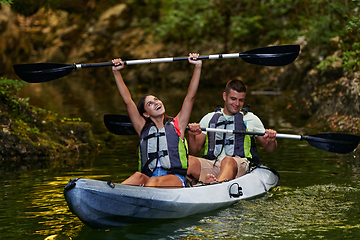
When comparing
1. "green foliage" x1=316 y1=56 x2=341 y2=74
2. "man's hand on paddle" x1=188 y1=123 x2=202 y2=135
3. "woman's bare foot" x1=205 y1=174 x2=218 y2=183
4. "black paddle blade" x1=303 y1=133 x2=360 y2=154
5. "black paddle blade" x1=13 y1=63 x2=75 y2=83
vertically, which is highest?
"green foliage" x1=316 y1=56 x2=341 y2=74

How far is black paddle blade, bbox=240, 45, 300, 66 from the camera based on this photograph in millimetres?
5934

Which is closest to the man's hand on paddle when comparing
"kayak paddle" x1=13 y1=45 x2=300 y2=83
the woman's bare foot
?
the woman's bare foot

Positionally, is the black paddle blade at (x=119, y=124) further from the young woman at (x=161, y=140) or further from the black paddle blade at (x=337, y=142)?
the black paddle blade at (x=337, y=142)

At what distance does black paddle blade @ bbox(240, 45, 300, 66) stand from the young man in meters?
0.38

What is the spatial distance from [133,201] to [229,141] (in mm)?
1889

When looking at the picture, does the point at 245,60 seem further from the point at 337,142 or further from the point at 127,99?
the point at 127,99

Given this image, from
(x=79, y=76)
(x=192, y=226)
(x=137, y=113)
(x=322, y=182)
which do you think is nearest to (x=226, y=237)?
(x=192, y=226)

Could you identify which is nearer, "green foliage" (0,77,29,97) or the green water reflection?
the green water reflection

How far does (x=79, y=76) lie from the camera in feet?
103

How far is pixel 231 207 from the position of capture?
5270 millimetres

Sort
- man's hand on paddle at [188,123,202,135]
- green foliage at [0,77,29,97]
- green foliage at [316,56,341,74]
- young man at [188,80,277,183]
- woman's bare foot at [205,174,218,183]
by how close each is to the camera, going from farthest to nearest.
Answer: green foliage at [316,56,341,74] → green foliage at [0,77,29,97] → young man at [188,80,277,183] → man's hand on paddle at [188,123,202,135] → woman's bare foot at [205,174,218,183]

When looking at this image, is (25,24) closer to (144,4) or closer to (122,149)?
(144,4)

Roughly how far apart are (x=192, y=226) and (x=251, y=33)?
19.2 m

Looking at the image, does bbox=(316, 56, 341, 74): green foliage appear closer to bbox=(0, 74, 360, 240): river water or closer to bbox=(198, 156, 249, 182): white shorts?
bbox=(0, 74, 360, 240): river water
